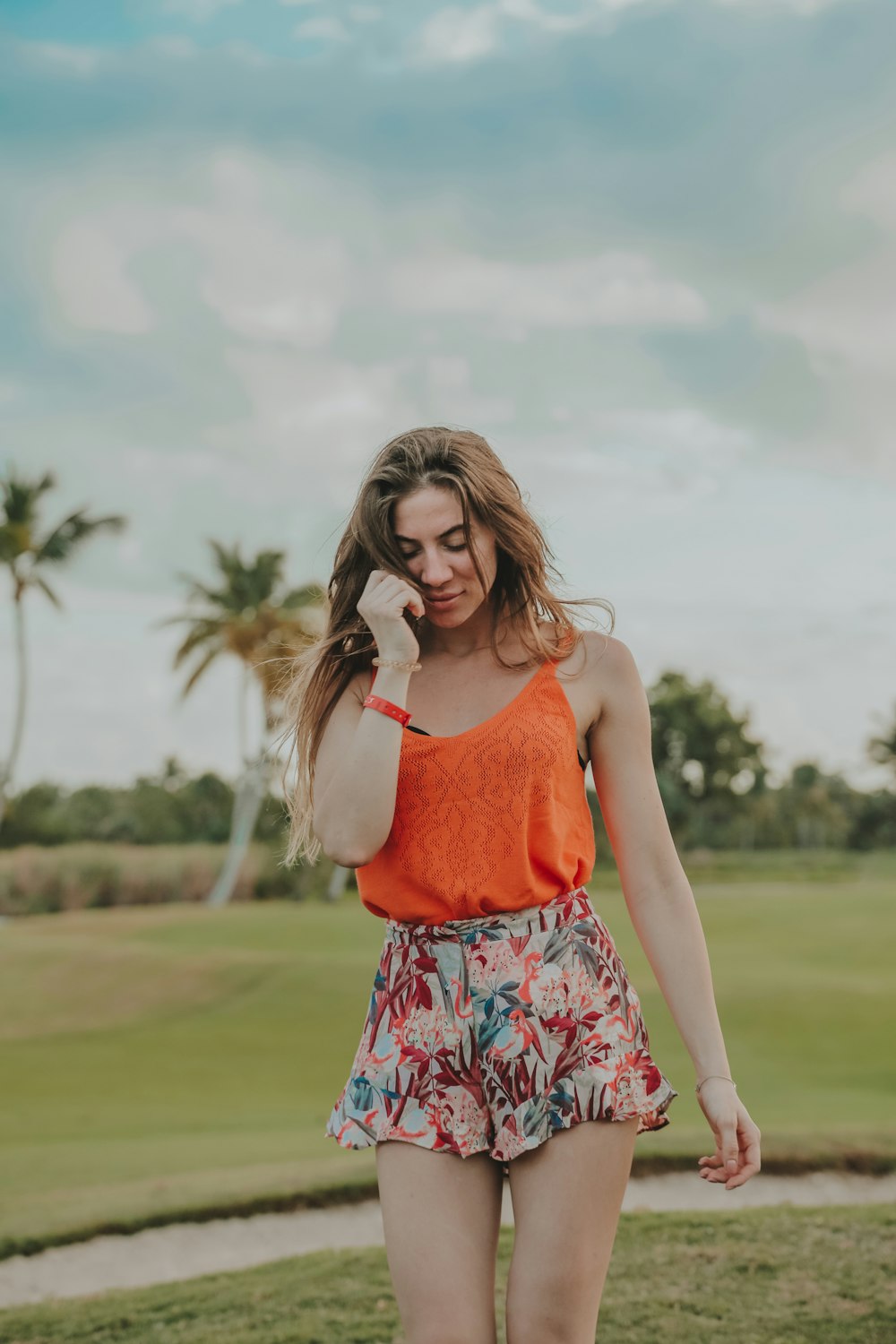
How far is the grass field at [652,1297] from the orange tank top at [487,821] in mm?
2817

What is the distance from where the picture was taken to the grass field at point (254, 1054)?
7922 millimetres

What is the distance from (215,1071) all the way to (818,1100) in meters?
Result: 5.48

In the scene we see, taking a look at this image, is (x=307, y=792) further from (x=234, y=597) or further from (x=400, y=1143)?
(x=234, y=597)

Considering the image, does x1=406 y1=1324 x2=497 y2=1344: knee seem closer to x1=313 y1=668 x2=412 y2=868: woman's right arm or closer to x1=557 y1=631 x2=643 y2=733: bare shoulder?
x1=313 y1=668 x2=412 y2=868: woman's right arm

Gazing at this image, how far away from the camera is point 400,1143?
2318mm

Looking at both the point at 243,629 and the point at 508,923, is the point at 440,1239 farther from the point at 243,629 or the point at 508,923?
the point at 243,629

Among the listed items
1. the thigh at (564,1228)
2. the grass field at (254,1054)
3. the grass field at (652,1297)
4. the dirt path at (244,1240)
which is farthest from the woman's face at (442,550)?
the grass field at (254,1054)

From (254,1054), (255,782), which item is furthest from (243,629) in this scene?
(254,1054)

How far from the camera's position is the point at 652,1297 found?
502 cm

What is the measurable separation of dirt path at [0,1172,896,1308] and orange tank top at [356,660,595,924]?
454 cm

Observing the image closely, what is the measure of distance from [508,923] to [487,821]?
0.62 ft

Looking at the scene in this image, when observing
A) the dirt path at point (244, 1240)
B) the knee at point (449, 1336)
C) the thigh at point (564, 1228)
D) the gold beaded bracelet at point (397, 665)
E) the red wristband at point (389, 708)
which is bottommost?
the dirt path at point (244, 1240)

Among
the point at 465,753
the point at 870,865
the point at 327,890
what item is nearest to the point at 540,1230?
the point at 465,753

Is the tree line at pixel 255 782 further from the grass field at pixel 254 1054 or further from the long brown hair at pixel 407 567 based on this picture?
the long brown hair at pixel 407 567
